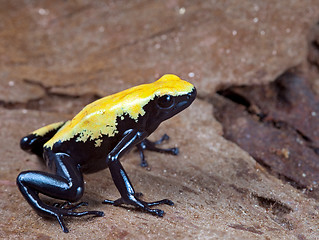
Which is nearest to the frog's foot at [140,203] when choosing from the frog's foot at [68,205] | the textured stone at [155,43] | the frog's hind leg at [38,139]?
the frog's foot at [68,205]

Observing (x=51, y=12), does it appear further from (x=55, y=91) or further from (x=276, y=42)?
(x=276, y=42)

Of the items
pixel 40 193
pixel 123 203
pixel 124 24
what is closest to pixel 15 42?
pixel 124 24

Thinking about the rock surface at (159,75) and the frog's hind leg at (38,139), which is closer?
the rock surface at (159,75)

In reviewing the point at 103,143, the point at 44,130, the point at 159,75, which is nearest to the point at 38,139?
the point at 44,130

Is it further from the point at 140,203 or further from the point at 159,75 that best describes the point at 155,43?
the point at 140,203

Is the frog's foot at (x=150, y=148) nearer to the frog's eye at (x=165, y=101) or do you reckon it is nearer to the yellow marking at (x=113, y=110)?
the yellow marking at (x=113, y=110)
